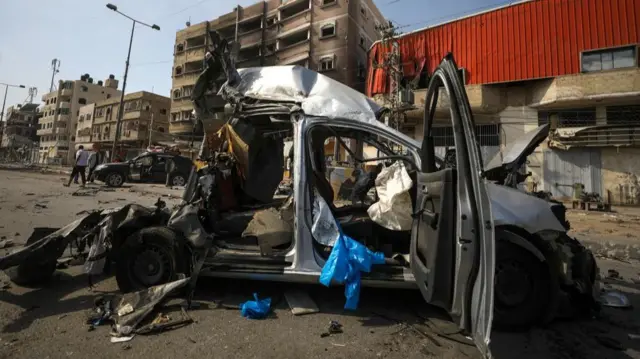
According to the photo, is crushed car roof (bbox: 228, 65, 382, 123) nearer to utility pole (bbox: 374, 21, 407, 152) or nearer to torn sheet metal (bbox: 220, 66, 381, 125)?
torn sheet metal (bbox: 220, 66, 381, 125)

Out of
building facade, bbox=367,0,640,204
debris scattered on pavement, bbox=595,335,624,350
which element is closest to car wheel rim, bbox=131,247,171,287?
debris scattered on pavement, bbox=595,335,624,350

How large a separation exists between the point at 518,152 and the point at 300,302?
2.92 metres

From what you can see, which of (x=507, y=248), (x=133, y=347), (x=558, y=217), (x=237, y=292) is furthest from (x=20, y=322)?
(x=558, y=217)

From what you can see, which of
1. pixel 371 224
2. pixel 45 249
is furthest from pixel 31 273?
pixel 371 224

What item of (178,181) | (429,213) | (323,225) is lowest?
(323,225)

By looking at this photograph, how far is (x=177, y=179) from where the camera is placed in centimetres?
1559

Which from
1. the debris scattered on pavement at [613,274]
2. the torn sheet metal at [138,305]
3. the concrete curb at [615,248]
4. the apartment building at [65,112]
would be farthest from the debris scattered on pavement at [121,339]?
the apartment building at [65,112]

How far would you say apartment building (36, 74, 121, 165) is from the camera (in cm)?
6395

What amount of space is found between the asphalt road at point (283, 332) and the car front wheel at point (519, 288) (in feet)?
0.42

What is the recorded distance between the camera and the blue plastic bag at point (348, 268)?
2.84 metres

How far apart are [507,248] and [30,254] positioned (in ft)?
15.7

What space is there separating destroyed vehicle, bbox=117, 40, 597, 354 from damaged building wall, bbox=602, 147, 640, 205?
18315 mm

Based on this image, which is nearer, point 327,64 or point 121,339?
point 121,339

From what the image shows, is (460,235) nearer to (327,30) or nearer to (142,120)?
(327,30)
